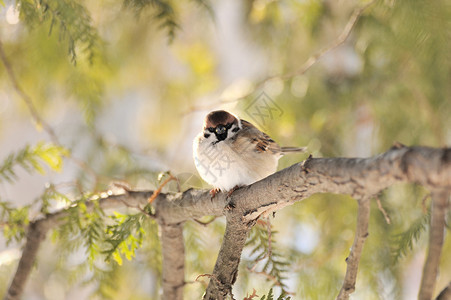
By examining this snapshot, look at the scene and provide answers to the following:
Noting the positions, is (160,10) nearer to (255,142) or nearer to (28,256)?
(255,142)

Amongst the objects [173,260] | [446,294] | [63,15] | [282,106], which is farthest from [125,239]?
[282,106]

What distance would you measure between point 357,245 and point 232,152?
1.61ft

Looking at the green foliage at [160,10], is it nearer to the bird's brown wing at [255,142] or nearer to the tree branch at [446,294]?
the bird's brown wing at [255,142]

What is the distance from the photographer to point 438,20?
88 centimetres

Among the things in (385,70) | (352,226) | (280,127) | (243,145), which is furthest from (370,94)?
(243,145)

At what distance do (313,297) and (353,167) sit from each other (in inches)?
32.9

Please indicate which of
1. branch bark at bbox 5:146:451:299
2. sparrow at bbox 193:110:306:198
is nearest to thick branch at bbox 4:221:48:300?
branch bark at bbox 5:146:451:299

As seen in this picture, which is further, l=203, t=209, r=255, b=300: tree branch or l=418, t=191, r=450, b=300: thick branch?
l=203, t=209, r=255, b=300: tree branch

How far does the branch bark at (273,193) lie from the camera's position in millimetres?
405

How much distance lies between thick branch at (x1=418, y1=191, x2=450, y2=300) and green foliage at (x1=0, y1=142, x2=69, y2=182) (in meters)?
0.75

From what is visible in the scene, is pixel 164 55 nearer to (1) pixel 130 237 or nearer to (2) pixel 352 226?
(2) pixel 352 226

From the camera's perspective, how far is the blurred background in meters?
1.05

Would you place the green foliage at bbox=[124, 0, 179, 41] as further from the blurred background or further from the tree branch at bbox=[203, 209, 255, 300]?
the tree branch at bbox=[203, 209, 255, 300]

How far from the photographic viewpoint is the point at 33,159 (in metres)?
0.92
